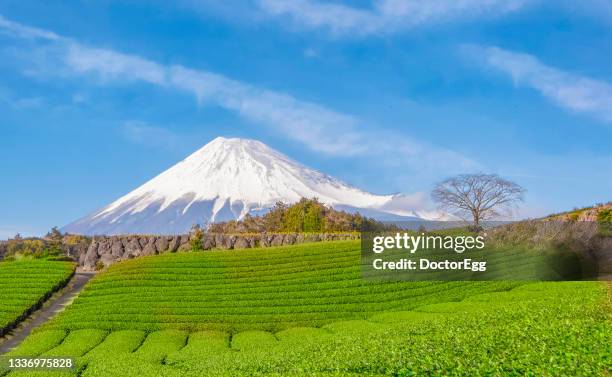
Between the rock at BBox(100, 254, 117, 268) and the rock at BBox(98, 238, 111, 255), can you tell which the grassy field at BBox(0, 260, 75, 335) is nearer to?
the rock at BBox(100, 254, 117, 268)

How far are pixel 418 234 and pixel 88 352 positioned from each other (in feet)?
71.5

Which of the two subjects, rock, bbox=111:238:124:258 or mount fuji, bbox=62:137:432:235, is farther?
mount fuji, bbox=62:137:432:235

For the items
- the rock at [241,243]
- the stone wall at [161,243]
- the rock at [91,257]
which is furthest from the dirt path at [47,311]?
the rock at [241,243]

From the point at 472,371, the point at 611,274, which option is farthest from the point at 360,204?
the point at 472,371

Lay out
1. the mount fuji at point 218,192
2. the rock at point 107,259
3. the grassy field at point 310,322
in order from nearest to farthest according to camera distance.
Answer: the grassy field at point 310,322, the rock at point 107,259, the mount fuji at point 218,192

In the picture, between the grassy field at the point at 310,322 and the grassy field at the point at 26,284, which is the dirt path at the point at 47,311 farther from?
the grassy field at the point at 310,322

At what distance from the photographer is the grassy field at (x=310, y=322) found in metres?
14.4

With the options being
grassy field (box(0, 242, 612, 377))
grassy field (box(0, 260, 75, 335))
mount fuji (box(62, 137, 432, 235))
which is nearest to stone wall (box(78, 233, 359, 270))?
grassy field (box(0, 260, 75, 335))

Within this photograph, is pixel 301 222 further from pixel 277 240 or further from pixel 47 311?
pixel 47 311

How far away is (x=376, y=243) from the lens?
40625 millimetres

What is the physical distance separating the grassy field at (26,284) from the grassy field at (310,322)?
7.40 feet

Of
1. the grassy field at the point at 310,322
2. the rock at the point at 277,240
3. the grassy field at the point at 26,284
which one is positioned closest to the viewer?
the grassy field at the point at 310,322

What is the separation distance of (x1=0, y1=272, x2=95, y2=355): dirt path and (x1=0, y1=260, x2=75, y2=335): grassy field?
40 centimetres

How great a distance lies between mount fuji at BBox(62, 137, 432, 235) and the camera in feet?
501
